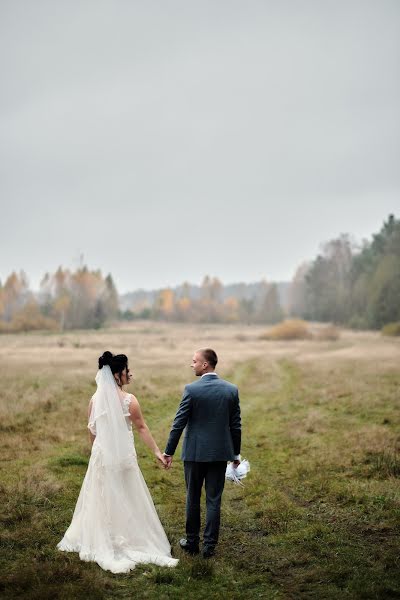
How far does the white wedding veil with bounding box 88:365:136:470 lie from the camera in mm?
7051

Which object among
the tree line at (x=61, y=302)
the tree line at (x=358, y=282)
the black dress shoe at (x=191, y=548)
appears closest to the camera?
the black dress shoe at (x=191, y=548)

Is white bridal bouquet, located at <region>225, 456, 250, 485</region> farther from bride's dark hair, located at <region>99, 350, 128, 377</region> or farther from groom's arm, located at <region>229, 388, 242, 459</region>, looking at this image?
bride's dark hair, located at <region>99, 350, 128, 377</region>

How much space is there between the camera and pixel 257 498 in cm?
952

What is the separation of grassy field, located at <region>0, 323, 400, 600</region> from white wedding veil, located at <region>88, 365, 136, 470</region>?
1.31 metres

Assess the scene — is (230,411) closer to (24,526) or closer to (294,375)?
(24,526)

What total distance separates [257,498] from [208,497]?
2.78m

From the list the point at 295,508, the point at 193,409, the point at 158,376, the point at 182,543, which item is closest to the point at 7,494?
the point at 182,543

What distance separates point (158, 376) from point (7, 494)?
16.5 m

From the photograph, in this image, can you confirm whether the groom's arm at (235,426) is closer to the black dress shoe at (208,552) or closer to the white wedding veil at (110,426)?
the black dress shoe at (208,552)

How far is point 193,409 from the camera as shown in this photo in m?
6.98

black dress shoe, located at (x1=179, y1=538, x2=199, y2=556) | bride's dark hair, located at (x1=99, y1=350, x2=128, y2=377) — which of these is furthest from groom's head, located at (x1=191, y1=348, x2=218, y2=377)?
black dress shoe, located at (x1=179, y1=538, x2=199, y2=556)

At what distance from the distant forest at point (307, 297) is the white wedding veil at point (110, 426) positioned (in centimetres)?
6728

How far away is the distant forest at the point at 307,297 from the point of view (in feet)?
240

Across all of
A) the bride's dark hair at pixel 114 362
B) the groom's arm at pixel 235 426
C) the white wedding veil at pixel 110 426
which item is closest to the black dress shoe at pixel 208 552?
the groom's arm at pixel 235 426
